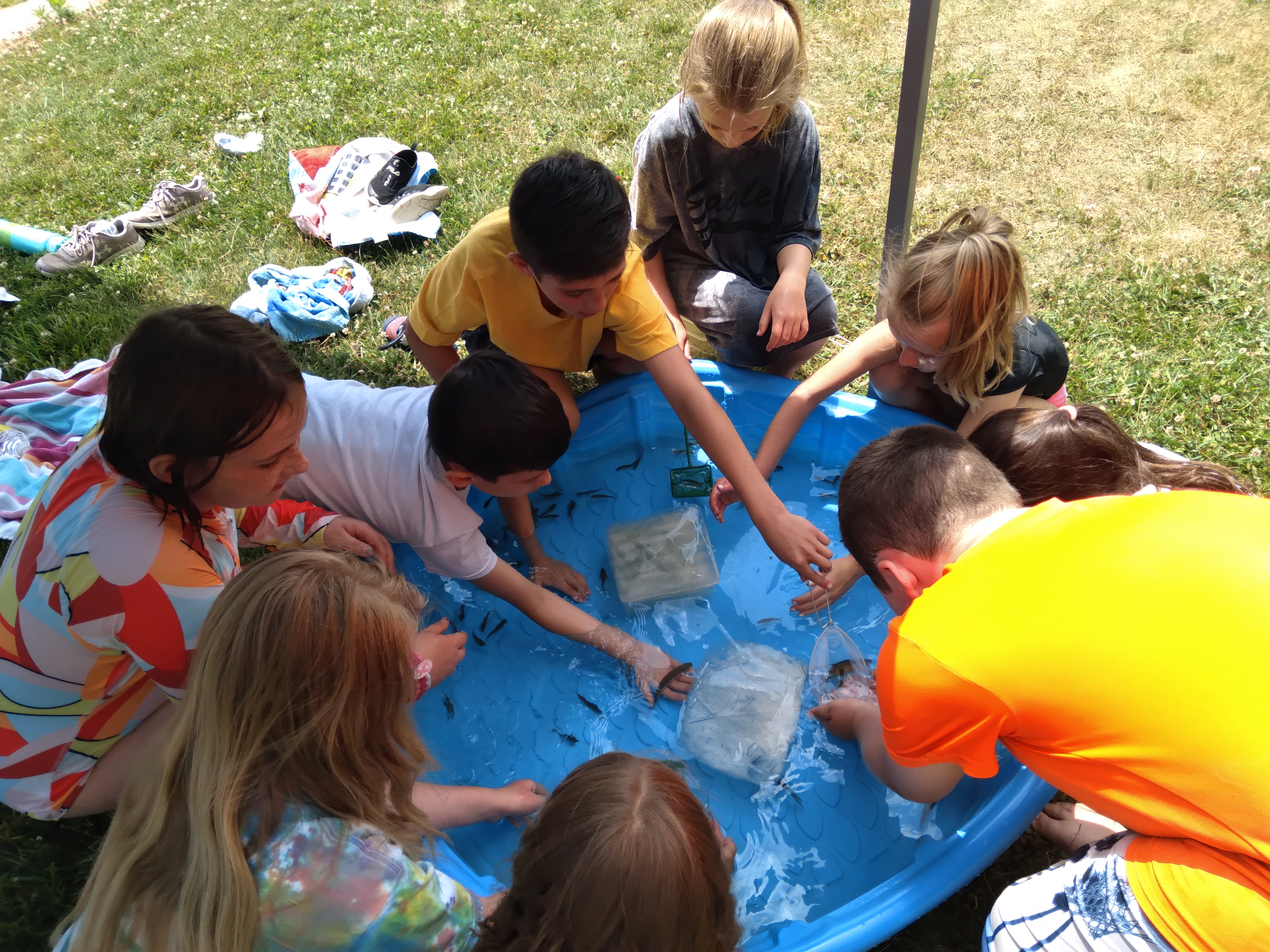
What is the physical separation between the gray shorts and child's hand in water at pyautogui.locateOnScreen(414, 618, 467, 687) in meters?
1.54

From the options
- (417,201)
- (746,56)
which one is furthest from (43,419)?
(746,56)

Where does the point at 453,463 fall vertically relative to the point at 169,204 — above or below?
above

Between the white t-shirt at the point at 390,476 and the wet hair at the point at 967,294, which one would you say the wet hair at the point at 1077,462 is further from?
the white t-shirt at the point at 390,476

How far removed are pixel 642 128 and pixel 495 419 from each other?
3.38 meters

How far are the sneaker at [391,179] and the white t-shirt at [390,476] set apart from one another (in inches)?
81.6

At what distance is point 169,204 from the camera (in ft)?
15.3

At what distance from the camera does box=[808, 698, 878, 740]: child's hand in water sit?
2395 mm

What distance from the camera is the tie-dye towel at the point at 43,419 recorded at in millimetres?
3020

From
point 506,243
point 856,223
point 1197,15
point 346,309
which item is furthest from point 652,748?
point 1197,15

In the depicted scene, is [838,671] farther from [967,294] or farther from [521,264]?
[521,264]

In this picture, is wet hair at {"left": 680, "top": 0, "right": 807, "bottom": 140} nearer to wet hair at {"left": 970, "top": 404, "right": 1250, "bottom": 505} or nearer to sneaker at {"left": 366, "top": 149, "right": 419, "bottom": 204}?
wet hair at {"left": 970, "top": 404, "right": 1250, "bottom": 505}

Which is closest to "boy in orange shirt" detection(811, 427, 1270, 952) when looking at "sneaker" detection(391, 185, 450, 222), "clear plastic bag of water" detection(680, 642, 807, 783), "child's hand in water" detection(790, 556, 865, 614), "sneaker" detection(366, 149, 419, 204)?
"clear plastic bag of water" detection(680, 642, 807, 783)

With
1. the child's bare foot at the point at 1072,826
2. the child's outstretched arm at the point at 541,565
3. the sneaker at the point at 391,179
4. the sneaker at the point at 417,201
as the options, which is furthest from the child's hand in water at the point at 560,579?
the sneaker at the point at 391,179

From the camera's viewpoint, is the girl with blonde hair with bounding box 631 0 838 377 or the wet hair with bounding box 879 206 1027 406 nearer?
the wet hair with bounding box 879 206 1027 406
